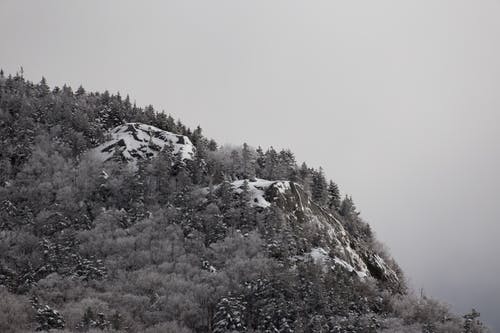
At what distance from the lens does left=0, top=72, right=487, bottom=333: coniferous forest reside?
225ft

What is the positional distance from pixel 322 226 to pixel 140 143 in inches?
2136

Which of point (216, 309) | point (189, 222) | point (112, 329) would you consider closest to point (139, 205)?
point (189, 222)

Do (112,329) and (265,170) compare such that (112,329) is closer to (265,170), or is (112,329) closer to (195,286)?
(195,286)

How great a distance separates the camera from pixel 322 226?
102500 mm

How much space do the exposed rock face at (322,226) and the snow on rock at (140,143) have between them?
27275mm

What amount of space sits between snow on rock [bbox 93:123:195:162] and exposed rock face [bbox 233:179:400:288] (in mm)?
27275

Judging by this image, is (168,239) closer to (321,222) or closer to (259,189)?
(259,189)

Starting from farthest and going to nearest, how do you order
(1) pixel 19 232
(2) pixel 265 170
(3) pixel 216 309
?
(2) pixel 265 170 < (1) pixel 19 232 < (3) pixel 216 309

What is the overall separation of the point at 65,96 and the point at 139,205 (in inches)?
2550

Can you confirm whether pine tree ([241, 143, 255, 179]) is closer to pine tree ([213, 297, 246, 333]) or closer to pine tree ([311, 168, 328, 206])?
pine tree ([311, 168, 328, 206])

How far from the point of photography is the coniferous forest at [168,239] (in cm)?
6862

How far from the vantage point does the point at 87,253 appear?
90.6 m

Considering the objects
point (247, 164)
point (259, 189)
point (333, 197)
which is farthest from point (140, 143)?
point (333, 197)

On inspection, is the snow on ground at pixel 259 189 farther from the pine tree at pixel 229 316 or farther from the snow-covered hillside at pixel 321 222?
the pine tree at pixel 229 316
